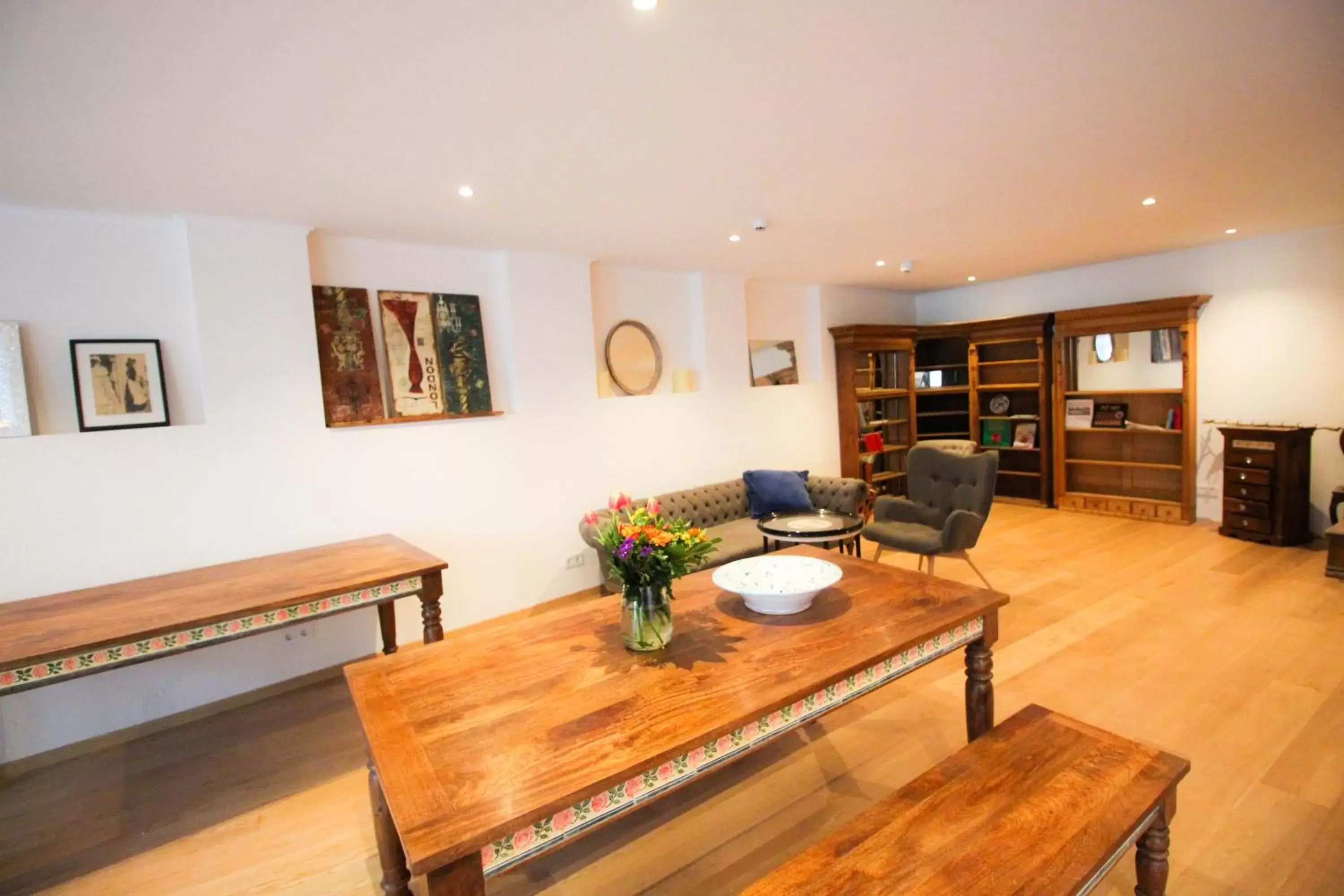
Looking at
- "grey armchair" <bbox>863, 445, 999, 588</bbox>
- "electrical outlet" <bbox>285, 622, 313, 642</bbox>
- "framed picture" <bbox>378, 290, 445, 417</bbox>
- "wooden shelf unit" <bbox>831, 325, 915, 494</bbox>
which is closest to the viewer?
"electrical outlet" <bbox>285, 622, 313, 642</bbox>

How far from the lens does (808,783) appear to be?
2.34 metres

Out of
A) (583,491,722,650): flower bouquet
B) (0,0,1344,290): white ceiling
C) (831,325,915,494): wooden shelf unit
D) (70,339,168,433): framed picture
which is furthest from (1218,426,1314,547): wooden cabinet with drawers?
(70,339,168,433): framed picture

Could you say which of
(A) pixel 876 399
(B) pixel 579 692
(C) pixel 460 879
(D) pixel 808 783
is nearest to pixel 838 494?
(A) pixel 876 399

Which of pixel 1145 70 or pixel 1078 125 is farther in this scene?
pixel 1078 125

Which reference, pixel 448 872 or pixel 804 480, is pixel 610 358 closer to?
pixel 804 480

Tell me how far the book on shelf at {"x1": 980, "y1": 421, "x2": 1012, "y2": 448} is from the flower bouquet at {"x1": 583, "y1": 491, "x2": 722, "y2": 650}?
626 cm

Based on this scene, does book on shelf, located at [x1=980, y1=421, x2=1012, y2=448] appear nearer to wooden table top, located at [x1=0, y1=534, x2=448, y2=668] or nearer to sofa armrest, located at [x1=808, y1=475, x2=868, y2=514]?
sofa armrest, located at [x1=808, y1=475, x2=868, y2=514]

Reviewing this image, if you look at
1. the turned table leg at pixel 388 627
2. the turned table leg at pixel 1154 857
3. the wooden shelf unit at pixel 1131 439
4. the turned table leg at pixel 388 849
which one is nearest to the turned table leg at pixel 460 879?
the turned table leg at pixel 388 849

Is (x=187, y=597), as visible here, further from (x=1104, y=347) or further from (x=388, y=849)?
(x=1104, y=347)

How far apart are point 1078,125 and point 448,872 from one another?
3285 mm

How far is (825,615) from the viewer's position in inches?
76.9

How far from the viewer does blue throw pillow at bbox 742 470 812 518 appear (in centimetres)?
505

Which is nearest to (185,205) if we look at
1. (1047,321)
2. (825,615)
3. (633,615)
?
(633,615)

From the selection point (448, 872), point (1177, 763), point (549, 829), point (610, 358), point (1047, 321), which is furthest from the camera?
point (1047, 321)
